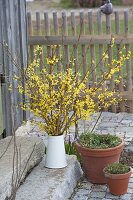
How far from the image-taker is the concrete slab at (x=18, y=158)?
581cm

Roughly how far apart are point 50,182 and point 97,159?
2.08 feet

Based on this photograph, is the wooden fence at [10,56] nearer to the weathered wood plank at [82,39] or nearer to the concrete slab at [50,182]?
the concrete slab at [50,182]

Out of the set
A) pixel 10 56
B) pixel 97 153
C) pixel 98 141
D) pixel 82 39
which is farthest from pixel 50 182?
pixel 82 39

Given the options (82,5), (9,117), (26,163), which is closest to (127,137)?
(9,117)

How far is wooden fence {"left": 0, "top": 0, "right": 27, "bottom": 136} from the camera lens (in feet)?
24.6

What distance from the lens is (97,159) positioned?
256 inches

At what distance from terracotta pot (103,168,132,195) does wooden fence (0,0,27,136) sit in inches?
58.8

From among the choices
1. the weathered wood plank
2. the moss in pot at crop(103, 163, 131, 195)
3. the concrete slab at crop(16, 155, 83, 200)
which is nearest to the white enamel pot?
the concrete slab at crop(16, 155, 83, 200)

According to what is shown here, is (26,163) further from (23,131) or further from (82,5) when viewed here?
(82,5)

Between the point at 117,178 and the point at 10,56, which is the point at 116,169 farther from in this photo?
the point at 10,56

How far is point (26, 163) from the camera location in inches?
246

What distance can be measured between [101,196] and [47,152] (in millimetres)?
716

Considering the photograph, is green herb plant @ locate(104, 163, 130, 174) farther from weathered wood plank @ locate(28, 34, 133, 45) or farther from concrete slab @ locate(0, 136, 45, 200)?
weathered wood plank @ locate(28, 34, 133, 45)

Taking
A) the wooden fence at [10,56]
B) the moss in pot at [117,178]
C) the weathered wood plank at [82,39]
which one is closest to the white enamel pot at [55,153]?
the moss in pot at [117,178]
